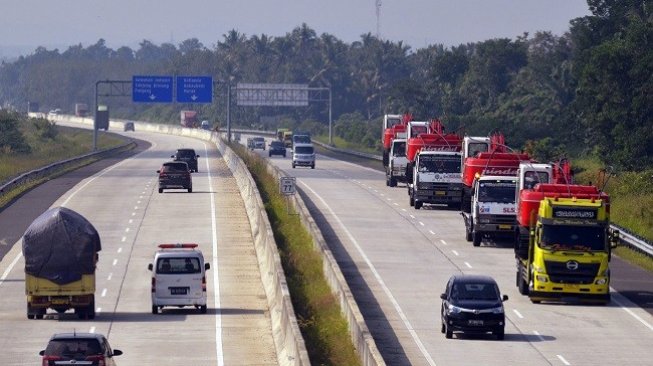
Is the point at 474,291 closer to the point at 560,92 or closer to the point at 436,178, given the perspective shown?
the point at 436,178

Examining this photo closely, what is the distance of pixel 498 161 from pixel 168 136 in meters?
137

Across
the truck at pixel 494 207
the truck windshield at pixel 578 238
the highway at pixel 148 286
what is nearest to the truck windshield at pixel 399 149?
the highway at pixel 148 286

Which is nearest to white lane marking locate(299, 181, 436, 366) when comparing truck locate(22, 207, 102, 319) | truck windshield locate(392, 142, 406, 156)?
truck locate(22, 207, 102, 319)

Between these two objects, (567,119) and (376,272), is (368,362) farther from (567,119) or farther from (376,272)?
(567,119)

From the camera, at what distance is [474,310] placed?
33219 mm

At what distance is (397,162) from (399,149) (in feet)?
4.19

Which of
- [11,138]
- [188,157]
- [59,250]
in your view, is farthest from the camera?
[11,138]

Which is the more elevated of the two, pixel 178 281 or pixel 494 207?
pixel 494 207

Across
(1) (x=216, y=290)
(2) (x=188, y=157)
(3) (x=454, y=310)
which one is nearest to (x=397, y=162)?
(2) (x=188, y=157)

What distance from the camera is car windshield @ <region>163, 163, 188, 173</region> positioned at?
74.5 meters

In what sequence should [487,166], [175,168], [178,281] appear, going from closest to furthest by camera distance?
1. [178,281]
2. [487,166]
3. [175,168]

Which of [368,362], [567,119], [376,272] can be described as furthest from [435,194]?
[567,119]

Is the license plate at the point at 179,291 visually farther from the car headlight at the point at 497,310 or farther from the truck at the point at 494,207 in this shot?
the truck at the point at 494,207

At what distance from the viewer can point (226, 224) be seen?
5878 centimetres
